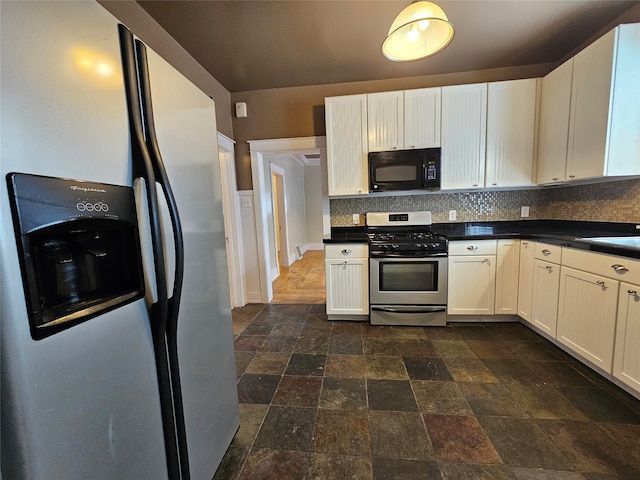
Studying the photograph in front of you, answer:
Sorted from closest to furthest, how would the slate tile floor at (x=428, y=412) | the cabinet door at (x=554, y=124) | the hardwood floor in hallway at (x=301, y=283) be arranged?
the slate tile floor at (x=428, y=412)
the cabinet door at (x=554, y=124)
the hardwood floor in hallway at (x=301, y=283)

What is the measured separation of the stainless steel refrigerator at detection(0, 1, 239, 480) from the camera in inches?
20.2

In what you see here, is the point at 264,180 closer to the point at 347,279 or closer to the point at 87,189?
the point at 347,279

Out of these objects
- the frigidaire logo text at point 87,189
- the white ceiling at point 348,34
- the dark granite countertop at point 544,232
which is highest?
the white ceiling at point 348,34

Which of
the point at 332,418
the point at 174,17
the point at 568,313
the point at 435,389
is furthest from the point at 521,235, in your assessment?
the point at 174,17

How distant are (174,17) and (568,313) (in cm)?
360

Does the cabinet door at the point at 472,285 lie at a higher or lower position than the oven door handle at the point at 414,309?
higher

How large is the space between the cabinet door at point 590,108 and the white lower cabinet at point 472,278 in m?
0.86

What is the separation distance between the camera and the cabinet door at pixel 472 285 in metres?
2.55

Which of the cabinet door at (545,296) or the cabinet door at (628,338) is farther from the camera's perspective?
the cabinet door at (545,296)

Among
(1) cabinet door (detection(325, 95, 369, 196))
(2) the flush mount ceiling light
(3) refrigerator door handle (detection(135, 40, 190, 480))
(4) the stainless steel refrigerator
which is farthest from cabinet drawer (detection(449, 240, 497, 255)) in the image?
(3) refrigerator door handle (detection(135, 40, 190, 480))

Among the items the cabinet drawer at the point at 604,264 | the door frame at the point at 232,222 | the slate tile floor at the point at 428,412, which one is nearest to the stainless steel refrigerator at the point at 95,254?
the slate tile floor at the point at 428,412

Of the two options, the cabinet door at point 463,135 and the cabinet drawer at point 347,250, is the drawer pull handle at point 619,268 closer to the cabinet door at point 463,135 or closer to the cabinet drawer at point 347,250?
the cabinet door at point 463,135

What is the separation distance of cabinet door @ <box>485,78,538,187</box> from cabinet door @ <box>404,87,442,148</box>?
49cm

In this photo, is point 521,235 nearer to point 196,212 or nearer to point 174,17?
point 196,212
